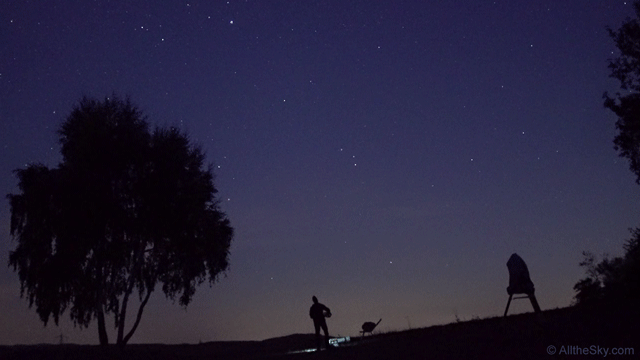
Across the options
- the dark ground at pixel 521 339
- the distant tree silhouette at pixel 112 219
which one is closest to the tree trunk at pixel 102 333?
the distant tree silhouette at pixel 112 219

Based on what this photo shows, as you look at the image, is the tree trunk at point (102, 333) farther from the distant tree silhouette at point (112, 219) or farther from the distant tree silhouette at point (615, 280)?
the distant tree silhouette at point (615, 280)

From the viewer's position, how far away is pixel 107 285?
106 ft

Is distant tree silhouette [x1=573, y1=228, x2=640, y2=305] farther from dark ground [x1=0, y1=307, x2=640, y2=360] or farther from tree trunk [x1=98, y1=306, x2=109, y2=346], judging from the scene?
tree trunk [x1=98, y1=306, x2=109, y2=346]

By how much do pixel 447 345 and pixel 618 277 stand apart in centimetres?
1590

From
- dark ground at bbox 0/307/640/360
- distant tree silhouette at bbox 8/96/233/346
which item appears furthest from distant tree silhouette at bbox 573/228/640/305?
distant tree silhouette at bbox 8/96/233/346

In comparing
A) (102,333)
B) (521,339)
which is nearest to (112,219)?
(102,333)

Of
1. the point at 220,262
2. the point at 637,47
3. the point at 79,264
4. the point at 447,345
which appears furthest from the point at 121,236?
the point at 637,47

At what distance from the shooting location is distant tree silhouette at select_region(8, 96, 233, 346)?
31.4 meters

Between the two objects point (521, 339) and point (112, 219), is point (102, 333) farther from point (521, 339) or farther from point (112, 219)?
point (521, 339)

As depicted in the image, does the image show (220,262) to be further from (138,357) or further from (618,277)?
(618,277)

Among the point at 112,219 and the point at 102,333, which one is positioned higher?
the point at 112,219

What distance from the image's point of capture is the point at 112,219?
32.1 m

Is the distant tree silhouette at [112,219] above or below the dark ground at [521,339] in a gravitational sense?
above

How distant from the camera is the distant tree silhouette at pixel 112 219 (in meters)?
31.4
